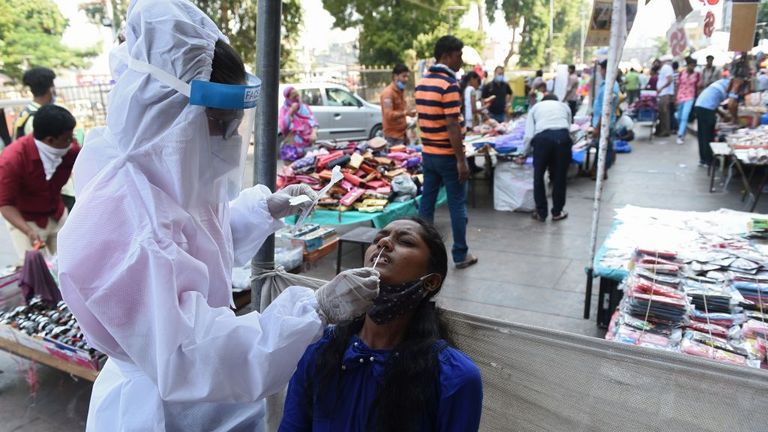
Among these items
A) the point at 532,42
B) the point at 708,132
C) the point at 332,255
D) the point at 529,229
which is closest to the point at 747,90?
the point at 708,132

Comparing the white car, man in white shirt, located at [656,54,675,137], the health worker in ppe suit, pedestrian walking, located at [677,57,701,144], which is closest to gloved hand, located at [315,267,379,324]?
the health worker in ppe suit

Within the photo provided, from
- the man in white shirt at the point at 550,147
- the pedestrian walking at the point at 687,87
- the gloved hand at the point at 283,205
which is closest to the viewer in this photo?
the gloved hand at the point at 283,205

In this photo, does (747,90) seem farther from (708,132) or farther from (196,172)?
(196,172)

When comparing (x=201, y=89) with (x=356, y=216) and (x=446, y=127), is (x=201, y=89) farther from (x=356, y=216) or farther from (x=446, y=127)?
(x=356, y=216)

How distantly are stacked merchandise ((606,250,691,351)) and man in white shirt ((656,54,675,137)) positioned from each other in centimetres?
1212

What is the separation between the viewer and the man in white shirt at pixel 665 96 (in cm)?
1331

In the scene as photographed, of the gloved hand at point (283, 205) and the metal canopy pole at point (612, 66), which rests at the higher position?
the metal canopy pole at point (612, 66)

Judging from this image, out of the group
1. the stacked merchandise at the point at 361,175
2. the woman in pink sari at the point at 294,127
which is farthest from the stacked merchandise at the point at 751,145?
the woman in pink sari at the point at 294,127

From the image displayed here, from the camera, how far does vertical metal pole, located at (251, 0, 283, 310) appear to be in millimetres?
2324

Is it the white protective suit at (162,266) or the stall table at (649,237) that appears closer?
the white protective suit at (162,266)

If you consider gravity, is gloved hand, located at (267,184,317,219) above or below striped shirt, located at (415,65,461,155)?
below

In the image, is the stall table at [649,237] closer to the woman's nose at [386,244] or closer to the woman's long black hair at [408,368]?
Answer: the woman's long black hair at [408,368]

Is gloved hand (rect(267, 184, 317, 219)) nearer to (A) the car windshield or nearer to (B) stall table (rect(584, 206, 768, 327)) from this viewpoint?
(B) stall table (rect(584, 206, 768, 327))

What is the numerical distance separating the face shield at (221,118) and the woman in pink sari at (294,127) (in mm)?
6636
